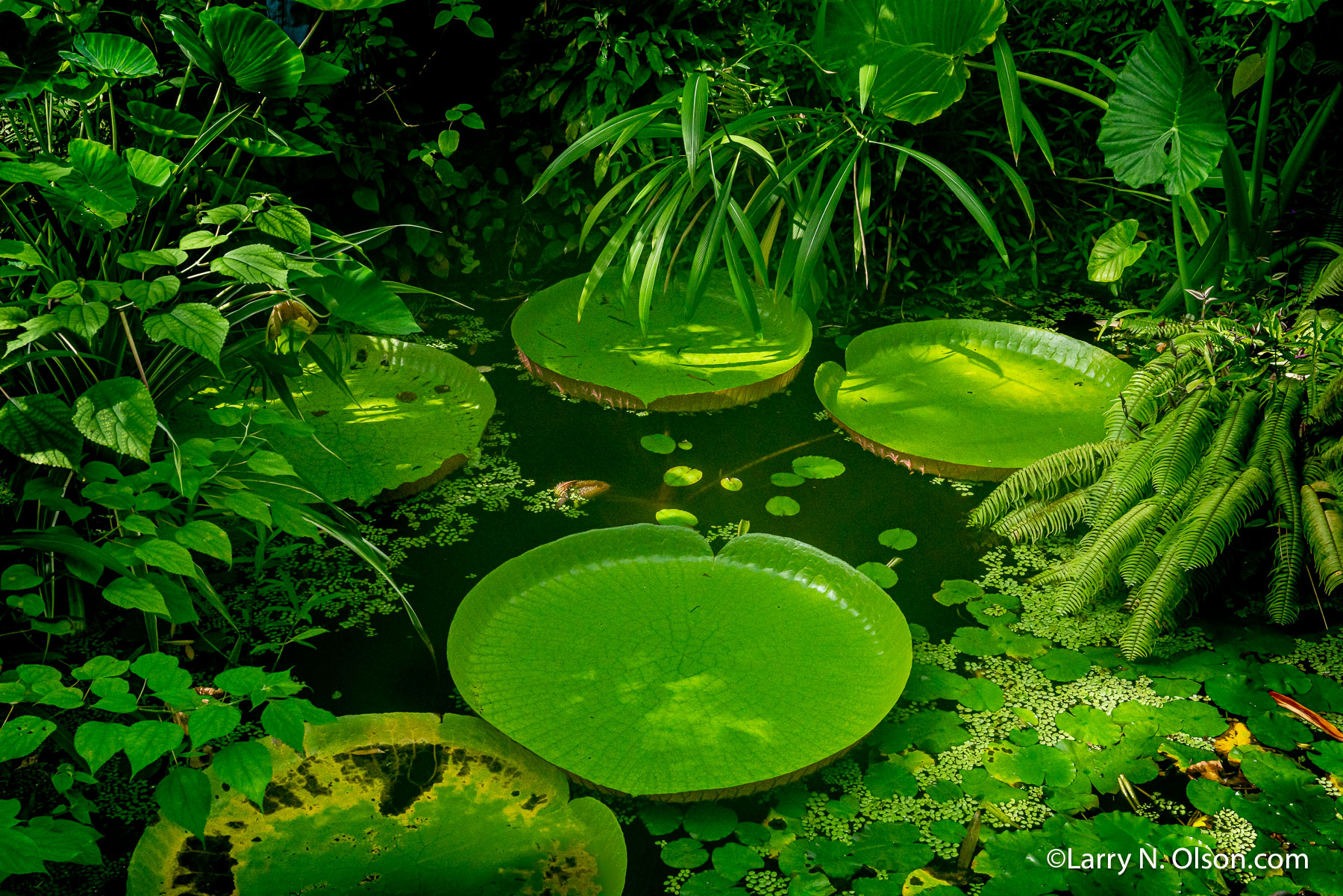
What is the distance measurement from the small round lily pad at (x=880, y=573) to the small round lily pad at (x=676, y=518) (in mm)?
370

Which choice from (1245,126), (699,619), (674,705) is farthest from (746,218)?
(1245,126)

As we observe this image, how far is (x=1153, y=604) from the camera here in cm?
202

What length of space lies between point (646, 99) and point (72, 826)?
8.40ft

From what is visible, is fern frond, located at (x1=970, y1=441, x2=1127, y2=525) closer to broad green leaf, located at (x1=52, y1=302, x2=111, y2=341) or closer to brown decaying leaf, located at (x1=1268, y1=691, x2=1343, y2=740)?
brown decaying leaf, located at (x1=1268, y1=691, x2=1343, y2=740)

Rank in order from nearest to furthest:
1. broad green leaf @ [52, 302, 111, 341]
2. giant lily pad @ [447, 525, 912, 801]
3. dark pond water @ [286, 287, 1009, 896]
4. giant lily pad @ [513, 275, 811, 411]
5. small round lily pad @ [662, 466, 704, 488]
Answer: broad green leaf @ [52, 302, 111, 341]
giant lily pad @ [447, 525, 912, 801]
dark pond water @ [286, 287, 1009, 896]
small round lily pad @ [662, 466, 704, 488]
giant lily pad @ [513, 275, 811, 411]

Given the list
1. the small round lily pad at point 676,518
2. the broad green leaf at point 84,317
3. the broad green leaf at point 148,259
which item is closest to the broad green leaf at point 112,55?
the broad green leaf at point 148,259

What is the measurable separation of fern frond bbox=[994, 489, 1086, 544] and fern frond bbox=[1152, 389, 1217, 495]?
0.53 feet

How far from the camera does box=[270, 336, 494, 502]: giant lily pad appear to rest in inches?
94.1

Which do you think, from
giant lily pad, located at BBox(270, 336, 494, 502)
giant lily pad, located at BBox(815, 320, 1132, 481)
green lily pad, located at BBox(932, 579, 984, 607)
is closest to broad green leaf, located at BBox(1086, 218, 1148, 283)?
giant lily pad, located at BBox(815, 320, 1132, 481)

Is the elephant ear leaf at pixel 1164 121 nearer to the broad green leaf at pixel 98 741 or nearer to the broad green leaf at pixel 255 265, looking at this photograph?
the broad green leaf at pixel 255 265

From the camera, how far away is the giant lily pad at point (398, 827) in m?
1.55

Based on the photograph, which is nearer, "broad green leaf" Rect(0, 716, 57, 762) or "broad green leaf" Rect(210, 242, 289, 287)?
"broad green leaf" Rect(0, 716, 57, 762)

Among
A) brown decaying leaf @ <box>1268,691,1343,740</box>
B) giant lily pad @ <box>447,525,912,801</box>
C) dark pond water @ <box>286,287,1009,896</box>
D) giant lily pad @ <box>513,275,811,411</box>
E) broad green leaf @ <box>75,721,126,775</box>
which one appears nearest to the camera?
broad green leaf @ <box>75,721,126,775</box>

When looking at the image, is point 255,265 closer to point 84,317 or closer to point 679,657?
point 84,317
